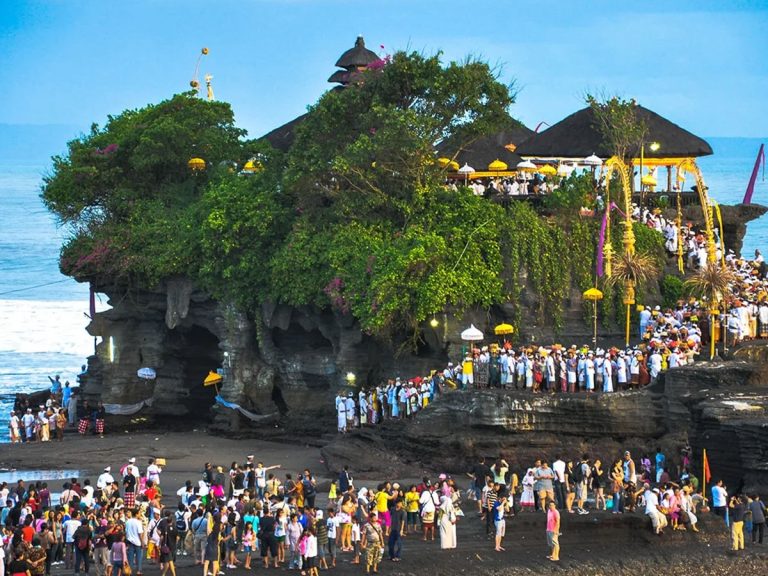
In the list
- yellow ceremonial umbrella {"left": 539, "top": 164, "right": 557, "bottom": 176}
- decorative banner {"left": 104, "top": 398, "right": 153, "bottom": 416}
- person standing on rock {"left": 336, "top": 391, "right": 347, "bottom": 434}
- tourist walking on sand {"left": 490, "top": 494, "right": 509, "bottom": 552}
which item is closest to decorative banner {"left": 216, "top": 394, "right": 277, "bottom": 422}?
decorative banner {"left": 104, "top": 398, "right": 153, "bottom": 416}

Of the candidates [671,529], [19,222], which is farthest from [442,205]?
[19,222]

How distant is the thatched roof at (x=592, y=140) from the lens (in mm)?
54312

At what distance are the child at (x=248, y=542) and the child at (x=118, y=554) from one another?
2867 mm

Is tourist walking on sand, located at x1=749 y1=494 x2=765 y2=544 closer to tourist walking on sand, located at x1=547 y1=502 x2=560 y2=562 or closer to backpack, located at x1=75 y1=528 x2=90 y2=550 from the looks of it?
tourist walking on sand, located at x1=547 y1=502 x2=560 y2=562

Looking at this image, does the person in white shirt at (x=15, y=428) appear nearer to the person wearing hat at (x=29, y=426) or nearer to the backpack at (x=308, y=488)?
the person wearing hat at (x=29, y=426)

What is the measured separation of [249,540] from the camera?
37969mm

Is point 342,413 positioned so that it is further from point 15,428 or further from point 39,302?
point 39,302

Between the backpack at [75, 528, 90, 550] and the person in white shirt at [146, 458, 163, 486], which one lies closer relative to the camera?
the backpack at [75, 528, 90, 550]

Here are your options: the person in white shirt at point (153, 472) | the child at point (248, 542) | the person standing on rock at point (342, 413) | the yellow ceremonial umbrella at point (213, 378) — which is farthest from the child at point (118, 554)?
the yellow ceremonial umbrella at point (213, 378)

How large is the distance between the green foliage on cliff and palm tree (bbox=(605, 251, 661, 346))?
4.34ft

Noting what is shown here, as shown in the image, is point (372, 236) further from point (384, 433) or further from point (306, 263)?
point (384, 433)

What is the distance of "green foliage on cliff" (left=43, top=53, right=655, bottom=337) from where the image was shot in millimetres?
50188

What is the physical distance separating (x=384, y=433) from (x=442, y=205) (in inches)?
268

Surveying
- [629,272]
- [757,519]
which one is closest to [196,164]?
[629,272]
